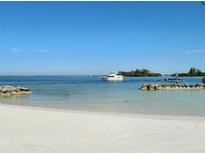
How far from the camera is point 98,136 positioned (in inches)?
328

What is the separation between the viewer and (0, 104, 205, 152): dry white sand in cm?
698

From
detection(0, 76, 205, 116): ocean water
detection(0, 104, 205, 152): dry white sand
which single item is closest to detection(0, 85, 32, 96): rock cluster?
detection(0, 76, 205, 116): ocean water

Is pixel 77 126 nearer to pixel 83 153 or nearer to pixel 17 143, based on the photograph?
pixel 17 143

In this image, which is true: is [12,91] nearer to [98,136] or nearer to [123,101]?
[123,101]

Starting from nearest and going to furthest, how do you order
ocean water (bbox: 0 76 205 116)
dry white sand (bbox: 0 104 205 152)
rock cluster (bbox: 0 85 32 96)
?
dry white sand (bbox: 0 104 205 152) → ocean water (bbox: 0 76 205 116) → rock cluster (bbox: 0 85 32 96)

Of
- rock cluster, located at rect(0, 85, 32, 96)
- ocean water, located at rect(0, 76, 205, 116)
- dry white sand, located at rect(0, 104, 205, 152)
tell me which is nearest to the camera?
dry white sand, located at rect(0, 104, 205, 152)

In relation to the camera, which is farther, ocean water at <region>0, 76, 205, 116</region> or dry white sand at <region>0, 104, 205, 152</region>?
ocean water at <region>0, 76, 205, 116</region>

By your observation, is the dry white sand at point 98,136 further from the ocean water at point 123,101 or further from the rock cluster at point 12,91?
the rock cluster at point 12,91

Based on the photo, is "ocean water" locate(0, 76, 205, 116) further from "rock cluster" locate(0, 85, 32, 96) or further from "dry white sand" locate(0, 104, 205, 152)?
"dry white sand" locate(0, 104, 205, 152)

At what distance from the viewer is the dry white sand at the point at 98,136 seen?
22.9ft

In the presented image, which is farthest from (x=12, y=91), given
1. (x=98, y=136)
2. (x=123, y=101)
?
(x=98, y=136)

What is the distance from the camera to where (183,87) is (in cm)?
4397

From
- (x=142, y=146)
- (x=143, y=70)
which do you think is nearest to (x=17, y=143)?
(x=142, y=146)

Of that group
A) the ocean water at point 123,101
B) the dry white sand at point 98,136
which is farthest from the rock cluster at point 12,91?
the dry white sand at point 98,136
